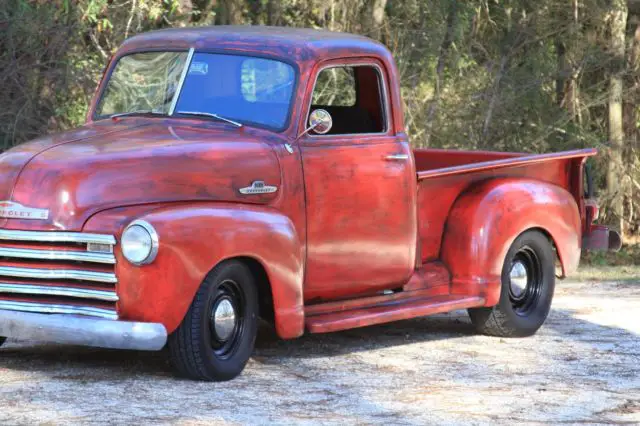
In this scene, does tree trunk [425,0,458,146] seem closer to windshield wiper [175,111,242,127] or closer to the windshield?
the windshield

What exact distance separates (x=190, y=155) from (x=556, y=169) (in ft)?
11.1

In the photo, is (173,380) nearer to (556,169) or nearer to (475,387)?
(475,387)

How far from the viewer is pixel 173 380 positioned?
7422mm

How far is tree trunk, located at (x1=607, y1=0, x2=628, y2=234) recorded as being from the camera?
63.9 feet

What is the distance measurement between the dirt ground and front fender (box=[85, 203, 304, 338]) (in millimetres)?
436

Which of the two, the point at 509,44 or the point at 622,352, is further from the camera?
the point at 509,44

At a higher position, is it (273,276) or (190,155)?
(190,155)

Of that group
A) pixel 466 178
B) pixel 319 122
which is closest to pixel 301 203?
pixel 319 122

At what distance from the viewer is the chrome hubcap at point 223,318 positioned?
739cm

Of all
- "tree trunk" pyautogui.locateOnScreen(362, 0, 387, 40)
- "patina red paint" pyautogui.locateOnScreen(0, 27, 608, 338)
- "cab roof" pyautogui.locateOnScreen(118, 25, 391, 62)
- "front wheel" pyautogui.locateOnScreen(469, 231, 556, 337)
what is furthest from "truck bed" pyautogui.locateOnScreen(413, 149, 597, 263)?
"tree trunk" pyautogui.locateOnScreen(362, 0, 387, 40)

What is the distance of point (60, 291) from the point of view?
278 inches

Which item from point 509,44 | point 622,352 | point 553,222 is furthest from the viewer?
point 509,44

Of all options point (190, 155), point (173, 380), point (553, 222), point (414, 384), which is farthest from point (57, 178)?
point (553, 222)

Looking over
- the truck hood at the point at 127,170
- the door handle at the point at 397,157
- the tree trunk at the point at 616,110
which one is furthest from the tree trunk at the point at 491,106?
the truck hood at the point at 127,170
